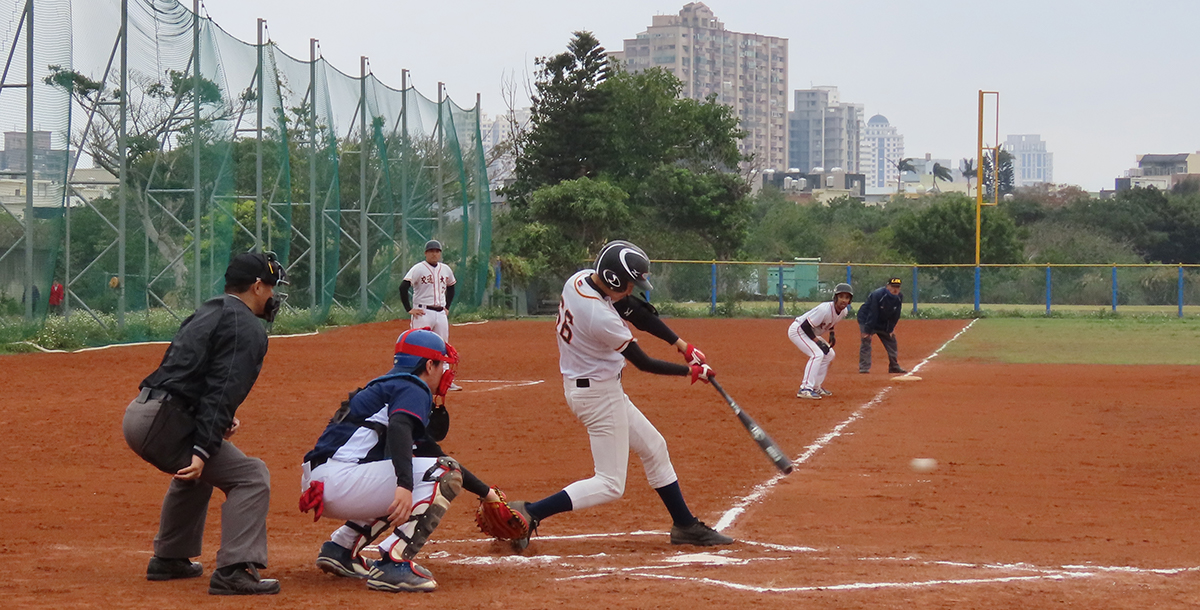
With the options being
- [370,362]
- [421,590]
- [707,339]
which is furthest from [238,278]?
[707,339]

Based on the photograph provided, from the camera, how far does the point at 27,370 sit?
17828mm

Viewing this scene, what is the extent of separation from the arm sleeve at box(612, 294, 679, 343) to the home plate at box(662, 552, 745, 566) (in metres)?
1.26

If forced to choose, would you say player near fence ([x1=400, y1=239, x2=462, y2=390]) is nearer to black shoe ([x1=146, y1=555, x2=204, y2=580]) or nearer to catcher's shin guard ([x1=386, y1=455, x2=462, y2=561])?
black shoe ([x1=146, y1=555, x2=204, y2=580])

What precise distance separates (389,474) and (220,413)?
32.1 inches

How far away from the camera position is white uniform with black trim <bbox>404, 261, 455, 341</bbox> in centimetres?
1680

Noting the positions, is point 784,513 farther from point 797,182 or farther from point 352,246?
point 797,182

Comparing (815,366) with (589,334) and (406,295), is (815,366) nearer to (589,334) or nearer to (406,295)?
(406,295)

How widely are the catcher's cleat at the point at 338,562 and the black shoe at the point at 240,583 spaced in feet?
1.14

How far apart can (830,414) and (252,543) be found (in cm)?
939

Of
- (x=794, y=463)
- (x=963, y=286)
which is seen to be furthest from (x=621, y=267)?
(x=963, y=286)

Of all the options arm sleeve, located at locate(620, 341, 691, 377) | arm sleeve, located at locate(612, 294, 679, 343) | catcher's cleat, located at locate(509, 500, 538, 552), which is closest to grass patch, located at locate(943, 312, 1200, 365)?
arm sleeve, located at locate(612, 294, 679, 343)

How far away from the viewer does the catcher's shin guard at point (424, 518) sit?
5.70 m

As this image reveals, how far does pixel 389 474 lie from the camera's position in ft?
18.6

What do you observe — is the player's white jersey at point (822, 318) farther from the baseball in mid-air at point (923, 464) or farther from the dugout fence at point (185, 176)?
the dugout fence at point (185, 176)
